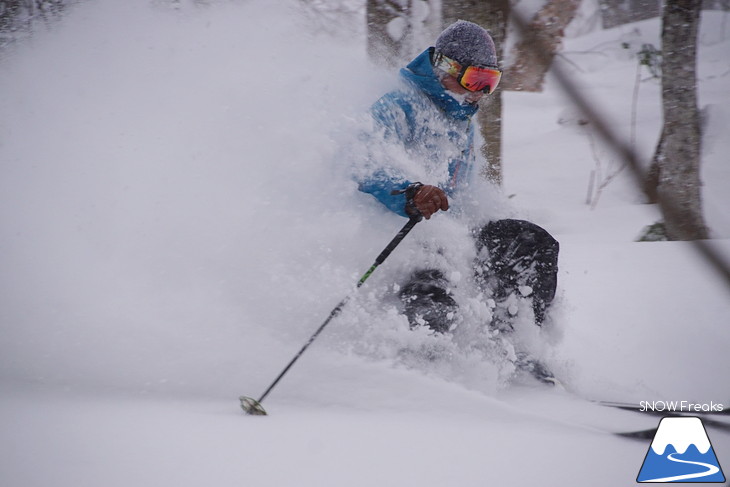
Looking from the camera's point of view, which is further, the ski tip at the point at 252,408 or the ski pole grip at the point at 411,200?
the ski pole grip at the point at 411,200

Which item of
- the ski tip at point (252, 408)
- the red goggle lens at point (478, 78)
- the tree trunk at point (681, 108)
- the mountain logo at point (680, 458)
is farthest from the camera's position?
the tree trunk at point (681, 108)

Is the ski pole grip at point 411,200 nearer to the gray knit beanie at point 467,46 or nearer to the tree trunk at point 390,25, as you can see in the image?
the gray knit beanie at point 467,46

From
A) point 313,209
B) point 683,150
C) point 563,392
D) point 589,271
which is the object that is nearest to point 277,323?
point 313,209

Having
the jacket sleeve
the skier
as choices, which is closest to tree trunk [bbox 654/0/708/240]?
the skier

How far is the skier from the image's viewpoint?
2.31 meters

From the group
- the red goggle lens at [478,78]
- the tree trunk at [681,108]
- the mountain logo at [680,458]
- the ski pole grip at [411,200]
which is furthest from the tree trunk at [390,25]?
the mountain logo at [680,458]

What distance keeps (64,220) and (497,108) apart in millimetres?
3466

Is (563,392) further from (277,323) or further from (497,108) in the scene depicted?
(497,108)

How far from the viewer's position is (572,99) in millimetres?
575

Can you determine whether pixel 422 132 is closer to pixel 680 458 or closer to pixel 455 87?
pixel 455 87

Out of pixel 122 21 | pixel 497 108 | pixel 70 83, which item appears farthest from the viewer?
pixel 497 108

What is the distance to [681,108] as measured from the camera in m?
4.36

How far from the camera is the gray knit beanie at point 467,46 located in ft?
8.03

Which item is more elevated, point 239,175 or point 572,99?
point 572,99
